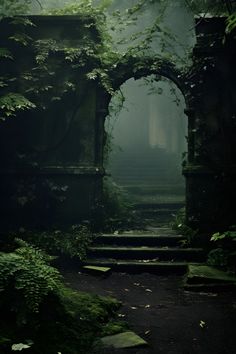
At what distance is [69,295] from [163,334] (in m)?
1.44

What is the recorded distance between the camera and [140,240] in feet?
30.0

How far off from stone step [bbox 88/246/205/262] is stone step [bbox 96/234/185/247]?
39cm

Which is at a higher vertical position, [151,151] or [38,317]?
[151,151]

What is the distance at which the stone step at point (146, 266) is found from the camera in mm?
8070

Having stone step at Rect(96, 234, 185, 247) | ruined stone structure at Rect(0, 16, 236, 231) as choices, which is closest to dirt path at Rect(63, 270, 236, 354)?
stone step at Rect(96, 234, 185, 247)

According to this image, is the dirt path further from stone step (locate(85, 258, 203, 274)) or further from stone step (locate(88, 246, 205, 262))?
stone step (locate(88, 246, 205, 262))

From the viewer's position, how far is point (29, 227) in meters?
9.72

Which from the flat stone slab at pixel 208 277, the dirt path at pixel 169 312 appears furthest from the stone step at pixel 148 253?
the flat stone slab at pixel 208 277

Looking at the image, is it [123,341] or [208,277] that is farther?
[208,277]

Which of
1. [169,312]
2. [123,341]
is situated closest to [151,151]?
[169,312]

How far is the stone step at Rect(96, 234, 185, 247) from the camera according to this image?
911cm

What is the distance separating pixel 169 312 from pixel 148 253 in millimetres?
3001

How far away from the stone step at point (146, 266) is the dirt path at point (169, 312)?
18 cm

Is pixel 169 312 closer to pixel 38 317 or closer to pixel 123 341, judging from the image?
pixel 123 341
